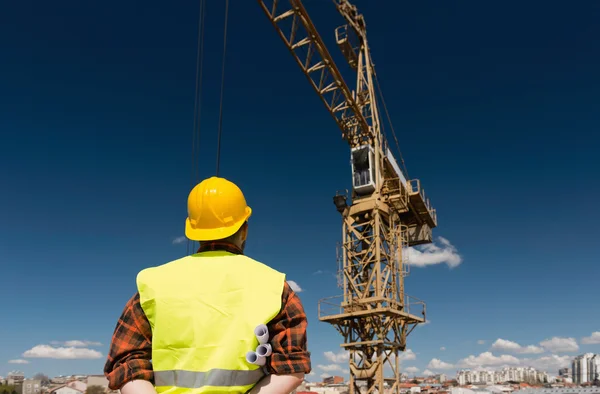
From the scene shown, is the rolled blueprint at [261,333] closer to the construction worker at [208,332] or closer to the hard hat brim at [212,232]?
the construction worker at [208,332]

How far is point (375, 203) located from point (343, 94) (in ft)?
16.9

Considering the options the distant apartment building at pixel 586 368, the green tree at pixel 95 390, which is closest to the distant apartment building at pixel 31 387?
the green tree at pixel 95 390

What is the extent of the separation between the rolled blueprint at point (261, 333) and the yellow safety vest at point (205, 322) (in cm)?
3

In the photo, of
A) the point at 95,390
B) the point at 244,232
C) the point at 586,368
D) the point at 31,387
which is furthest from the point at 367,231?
the point at 586,368

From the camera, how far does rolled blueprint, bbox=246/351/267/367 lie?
191cm

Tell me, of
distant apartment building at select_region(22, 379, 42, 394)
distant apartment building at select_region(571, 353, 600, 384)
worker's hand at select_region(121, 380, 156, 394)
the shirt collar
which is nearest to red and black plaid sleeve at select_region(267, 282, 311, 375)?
the shirt collar

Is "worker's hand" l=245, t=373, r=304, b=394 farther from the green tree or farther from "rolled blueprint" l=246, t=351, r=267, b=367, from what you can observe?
the green tree

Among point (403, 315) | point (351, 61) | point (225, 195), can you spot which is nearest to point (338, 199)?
point (403, 315)

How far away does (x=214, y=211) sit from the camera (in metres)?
2.32

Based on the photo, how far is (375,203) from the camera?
2045 cm

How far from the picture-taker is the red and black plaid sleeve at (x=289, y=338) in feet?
6.57

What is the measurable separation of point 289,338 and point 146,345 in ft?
2.01

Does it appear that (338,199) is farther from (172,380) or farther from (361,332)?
(172,380)

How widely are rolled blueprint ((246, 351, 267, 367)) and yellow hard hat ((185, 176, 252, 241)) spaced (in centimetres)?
59
